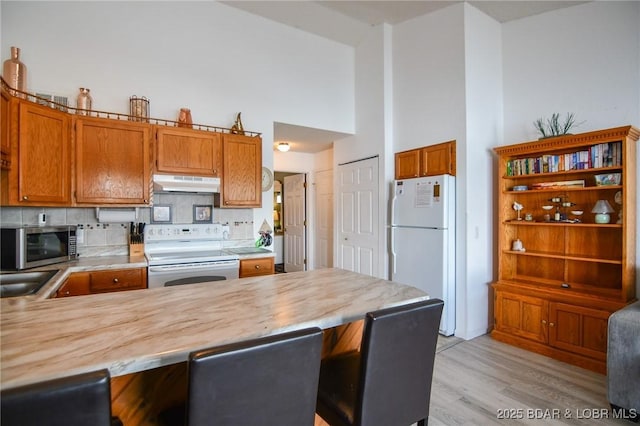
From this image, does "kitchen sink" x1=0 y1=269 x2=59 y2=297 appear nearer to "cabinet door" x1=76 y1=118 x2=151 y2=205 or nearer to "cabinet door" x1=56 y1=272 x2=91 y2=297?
"cabinet door" x1=56 y1=272 x2=91 y2=297

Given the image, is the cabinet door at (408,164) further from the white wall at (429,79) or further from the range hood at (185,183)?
the range hood at (185,183)

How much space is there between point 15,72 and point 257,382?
3317mm

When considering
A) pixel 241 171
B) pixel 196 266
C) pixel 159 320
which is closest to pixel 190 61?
pixel 241 171

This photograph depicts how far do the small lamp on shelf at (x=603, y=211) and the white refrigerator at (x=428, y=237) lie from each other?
1187 mm

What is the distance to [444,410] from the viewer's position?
218 cm

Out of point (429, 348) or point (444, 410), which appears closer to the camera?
point (429, 348)

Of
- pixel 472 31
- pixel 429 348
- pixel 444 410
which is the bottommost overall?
pixel 444 410

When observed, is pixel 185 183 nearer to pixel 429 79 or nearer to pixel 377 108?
pixel 377 108

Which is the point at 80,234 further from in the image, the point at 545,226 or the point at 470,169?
the point at 545,226

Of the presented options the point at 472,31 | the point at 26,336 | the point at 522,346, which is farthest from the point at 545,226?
the point at 26,336

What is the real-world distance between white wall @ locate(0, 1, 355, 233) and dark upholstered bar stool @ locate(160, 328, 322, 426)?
3078 millimetres

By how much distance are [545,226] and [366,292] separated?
8.89 ft

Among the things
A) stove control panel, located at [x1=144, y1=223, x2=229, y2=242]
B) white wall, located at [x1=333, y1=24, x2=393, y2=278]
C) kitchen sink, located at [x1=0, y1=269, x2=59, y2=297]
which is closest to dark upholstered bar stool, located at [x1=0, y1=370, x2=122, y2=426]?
kitchen sink, located at [x1=0, y1=269, x2=59, y2=297]

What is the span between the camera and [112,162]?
294 centimetres
